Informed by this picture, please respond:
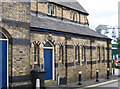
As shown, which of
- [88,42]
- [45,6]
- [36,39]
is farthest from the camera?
[88,42]

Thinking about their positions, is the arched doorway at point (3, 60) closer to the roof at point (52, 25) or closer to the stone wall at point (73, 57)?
the stone wall at point (73, 57)

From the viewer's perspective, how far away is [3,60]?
10180 millimetres

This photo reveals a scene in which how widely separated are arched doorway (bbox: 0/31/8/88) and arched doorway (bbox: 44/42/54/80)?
3796 millimetres

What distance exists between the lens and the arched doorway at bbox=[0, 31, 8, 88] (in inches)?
398

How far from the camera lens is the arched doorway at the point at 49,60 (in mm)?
13562

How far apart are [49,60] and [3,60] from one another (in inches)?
175

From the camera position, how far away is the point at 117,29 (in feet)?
301

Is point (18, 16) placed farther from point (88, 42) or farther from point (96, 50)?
point (96, 50)

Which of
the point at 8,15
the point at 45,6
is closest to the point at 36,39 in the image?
the point at 8,15

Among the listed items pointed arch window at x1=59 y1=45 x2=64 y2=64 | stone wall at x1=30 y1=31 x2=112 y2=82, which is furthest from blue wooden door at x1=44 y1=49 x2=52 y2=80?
pointed arch window at x1=59 y1=45 x2=64 y2=64

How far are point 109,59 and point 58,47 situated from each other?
969 cm

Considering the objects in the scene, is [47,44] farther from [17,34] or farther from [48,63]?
[17,34]

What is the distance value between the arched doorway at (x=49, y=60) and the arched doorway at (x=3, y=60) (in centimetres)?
380

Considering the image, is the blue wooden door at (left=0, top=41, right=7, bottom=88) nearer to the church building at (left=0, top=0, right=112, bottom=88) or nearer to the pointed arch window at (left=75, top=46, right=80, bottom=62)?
the church building at (left=0, top=0, right=112, bottom=88)
